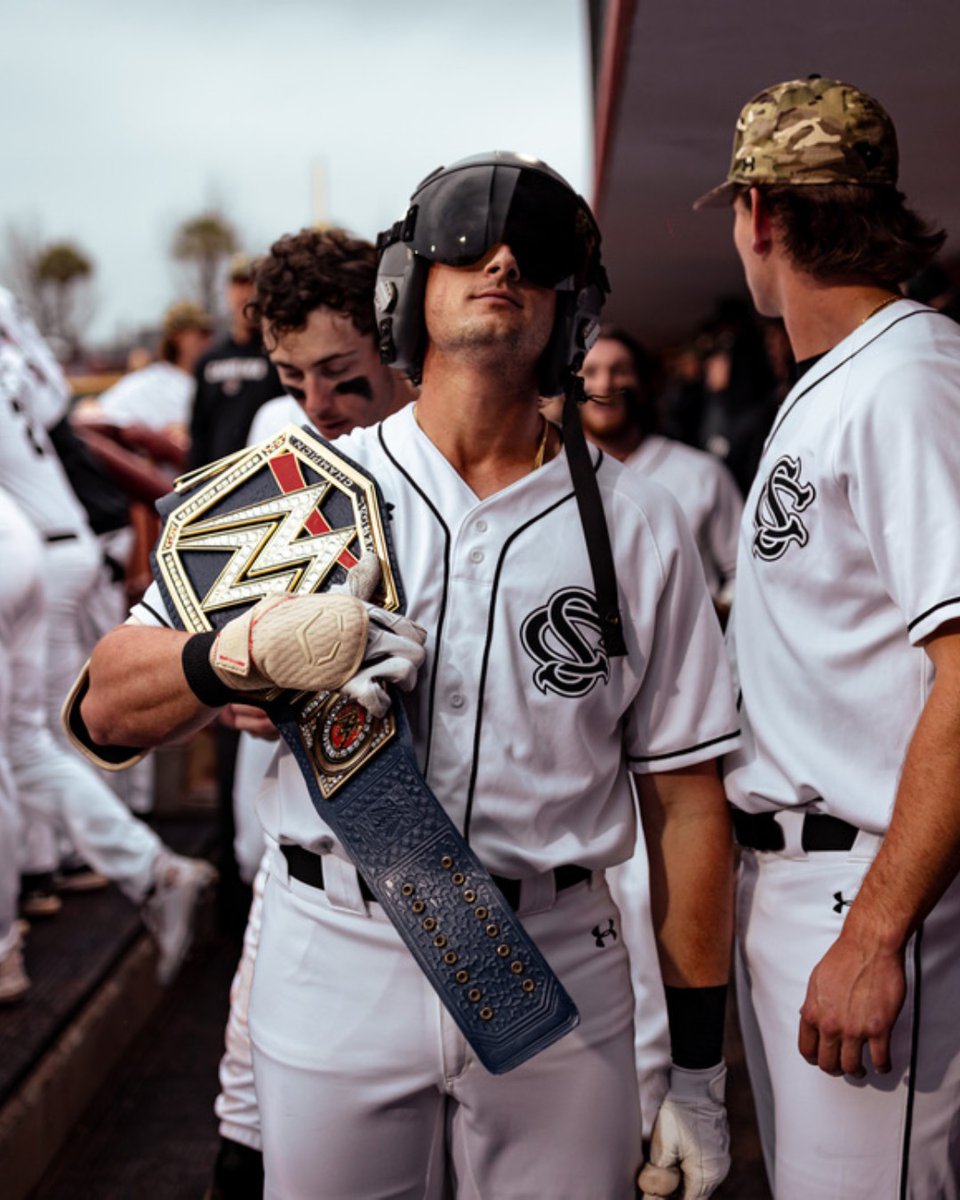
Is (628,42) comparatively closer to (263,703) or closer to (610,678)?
(610,678)

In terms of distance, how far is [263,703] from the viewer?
1956 millimetres

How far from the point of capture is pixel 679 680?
7.12 feet

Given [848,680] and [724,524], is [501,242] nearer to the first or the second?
[848,680]

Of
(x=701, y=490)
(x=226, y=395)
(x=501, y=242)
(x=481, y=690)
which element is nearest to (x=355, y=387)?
(x=501, y=242)

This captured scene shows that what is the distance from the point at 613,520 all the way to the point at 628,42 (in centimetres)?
158

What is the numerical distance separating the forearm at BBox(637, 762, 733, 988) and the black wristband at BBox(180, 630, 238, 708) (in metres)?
0.73

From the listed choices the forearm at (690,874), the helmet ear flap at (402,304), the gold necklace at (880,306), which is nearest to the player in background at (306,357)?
the helmet ear flap at (402,304)

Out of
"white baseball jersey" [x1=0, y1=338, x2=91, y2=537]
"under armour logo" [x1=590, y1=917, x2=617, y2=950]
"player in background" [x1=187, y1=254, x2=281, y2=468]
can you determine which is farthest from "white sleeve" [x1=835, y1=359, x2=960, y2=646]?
"player in background" [x1=187, y1=254, x2=281, y2=468]

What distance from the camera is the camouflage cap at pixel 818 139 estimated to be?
2344mm

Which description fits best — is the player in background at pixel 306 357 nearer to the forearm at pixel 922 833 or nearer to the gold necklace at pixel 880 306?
the gold necklace at pixel 880 306

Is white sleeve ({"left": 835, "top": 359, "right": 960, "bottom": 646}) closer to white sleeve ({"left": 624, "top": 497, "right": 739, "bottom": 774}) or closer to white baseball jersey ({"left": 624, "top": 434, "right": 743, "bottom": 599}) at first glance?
white sleeve ({"left": 624, "top": 497, "right": 739, "bottom": 774})

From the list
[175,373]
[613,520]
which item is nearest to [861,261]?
[613,520]

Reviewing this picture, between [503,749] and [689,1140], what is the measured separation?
71 centimetres

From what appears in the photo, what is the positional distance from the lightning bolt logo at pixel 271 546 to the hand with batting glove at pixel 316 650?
105 mm
